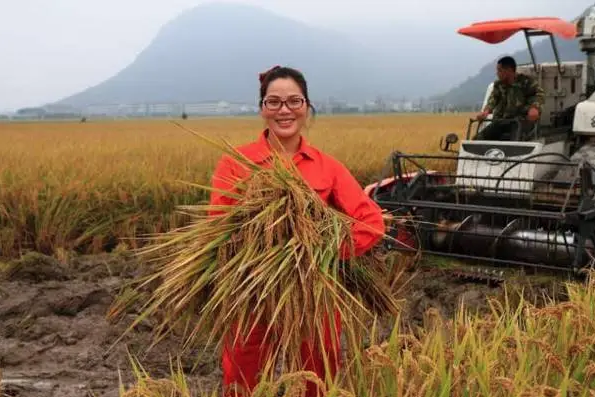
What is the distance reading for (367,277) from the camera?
2553 mm

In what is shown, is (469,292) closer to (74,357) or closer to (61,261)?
(74,357)

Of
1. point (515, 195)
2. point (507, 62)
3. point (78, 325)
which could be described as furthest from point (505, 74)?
point (78, 325)

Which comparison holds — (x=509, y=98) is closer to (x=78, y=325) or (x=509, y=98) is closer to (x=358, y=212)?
(x=78, y=325)

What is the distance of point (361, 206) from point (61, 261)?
399cm

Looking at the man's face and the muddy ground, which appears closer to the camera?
the muddy ground

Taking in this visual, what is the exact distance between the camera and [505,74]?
6855mm

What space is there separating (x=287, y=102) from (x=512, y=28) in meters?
4.12

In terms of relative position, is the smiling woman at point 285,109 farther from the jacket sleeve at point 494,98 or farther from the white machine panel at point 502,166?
the jacket sleeve at point 494,98

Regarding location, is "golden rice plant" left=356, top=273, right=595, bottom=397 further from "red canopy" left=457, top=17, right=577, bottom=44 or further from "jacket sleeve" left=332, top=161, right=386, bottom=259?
"red canopy" left=457, top=17, right=577, bottom=44

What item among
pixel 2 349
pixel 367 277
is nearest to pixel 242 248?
pixel 367 277

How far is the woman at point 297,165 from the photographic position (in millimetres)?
2490

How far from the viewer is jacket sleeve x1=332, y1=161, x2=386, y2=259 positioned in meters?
2.43

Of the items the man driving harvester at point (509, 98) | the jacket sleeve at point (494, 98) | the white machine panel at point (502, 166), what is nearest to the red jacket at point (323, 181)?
the white machine panel at point (502, 166)

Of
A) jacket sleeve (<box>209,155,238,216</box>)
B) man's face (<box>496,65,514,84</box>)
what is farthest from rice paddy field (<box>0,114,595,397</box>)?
man's face (<box>496,65,514,84</box>)
